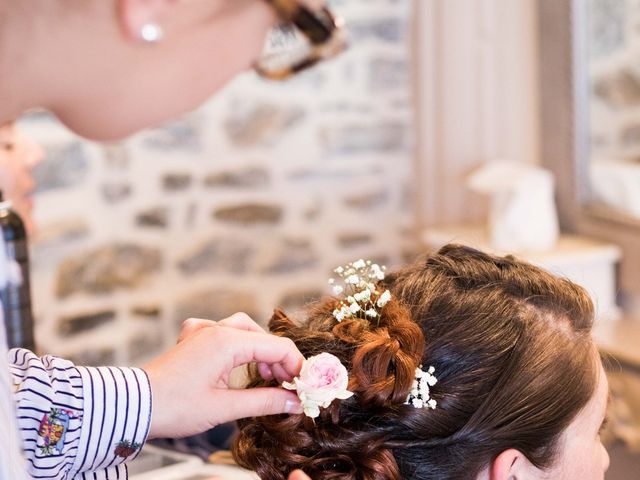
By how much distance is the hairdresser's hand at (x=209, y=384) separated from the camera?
108 centimetres

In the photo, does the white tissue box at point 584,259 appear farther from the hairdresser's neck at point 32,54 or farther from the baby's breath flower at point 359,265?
the hairdresser's neck at point 32,54

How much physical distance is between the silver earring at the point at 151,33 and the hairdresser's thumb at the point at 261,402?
429 mm

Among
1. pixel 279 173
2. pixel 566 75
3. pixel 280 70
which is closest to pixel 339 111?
pixel 279 173

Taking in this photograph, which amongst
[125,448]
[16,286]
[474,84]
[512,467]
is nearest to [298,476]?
[125,448]

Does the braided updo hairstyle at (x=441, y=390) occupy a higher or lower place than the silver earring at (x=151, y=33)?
lower

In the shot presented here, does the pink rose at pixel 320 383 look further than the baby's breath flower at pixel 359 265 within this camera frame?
No

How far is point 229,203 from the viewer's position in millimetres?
3236

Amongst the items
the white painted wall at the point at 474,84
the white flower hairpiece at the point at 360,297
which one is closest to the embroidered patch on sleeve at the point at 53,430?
the white flower hairpiece at the point at 360,297

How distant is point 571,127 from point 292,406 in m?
2.09

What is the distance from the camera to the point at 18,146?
188 cm

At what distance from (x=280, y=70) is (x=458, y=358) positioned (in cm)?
44

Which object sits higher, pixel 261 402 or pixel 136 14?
pixel 136 14

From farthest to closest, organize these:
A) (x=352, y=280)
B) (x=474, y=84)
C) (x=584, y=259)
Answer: (x=474, y=84)
(x=584, y=259)
(x=352, y=280)

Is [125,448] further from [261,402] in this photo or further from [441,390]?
[441,390]
